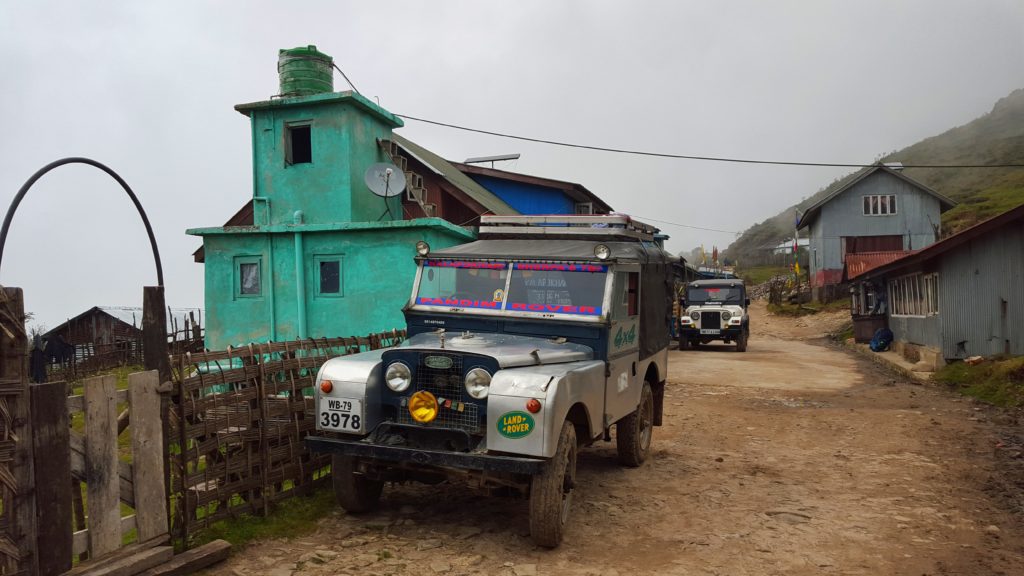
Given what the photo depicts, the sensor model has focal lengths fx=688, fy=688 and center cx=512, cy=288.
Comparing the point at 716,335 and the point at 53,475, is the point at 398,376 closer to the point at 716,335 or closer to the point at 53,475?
the point at 53,475

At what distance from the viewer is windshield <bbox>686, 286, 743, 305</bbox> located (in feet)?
77.8

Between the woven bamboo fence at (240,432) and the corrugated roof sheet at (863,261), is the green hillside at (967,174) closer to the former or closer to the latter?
the corrugated roof sheet at (863,261)

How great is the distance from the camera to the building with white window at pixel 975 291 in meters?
14.0

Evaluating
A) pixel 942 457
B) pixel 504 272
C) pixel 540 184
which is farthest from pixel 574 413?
pixel 540 184

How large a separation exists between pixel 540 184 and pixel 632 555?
17106 millimetres

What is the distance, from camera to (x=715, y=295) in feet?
78.6

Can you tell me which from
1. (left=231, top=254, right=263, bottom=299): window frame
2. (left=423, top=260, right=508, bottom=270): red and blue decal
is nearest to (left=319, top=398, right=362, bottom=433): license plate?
(left=423, top=260, right=508, bottom=270): red and blue decal

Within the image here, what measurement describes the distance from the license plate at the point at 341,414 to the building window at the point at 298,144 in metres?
11.3

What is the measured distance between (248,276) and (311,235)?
1779 millimetres

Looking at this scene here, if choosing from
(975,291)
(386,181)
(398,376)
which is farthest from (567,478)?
(975,291)

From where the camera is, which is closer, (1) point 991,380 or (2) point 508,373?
(2) point 508,373

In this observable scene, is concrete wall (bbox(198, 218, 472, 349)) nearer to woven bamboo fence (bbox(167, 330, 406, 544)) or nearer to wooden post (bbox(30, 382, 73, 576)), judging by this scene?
woven bamboo fence (bbox(167, 330, 406, 544))

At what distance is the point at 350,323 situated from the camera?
1420 centimetres

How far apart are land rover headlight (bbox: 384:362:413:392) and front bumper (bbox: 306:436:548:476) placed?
446 mm
